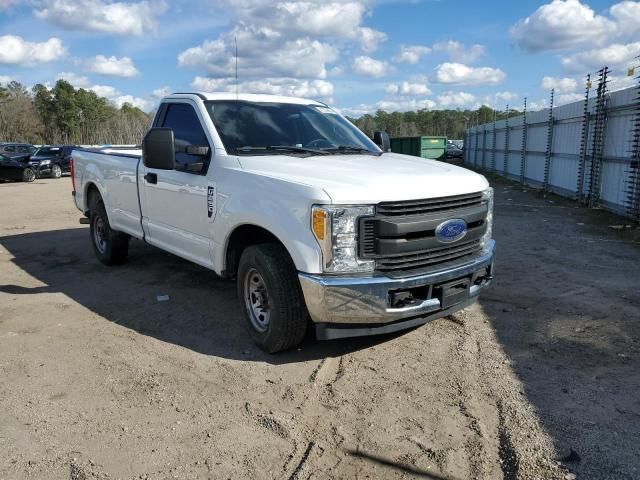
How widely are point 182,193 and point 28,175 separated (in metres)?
23.1

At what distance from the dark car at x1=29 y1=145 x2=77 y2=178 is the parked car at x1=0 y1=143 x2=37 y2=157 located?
1.05 ft

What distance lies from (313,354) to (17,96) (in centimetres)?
8506

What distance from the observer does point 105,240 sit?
746cm

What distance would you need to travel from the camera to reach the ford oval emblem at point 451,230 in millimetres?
3988

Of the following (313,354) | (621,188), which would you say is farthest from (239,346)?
(621,188)

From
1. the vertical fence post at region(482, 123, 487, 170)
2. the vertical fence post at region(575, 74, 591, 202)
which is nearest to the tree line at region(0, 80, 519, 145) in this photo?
the vertical fence post at region(482, 123, 487, 170)

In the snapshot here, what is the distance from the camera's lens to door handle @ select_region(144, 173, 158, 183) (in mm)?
5633

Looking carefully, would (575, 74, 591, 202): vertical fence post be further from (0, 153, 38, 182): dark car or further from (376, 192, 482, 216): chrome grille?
(0, 153, 38, 182): dark car

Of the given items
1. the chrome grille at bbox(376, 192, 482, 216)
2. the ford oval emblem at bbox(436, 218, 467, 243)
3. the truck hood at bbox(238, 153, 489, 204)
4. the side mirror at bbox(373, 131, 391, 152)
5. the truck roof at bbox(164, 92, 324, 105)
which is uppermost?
the truck roof at bbox(164, 92, 324, 105)

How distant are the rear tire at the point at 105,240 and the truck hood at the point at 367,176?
3465mm

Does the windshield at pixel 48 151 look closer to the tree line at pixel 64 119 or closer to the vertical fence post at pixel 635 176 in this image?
the vertical fence post at pixel 635 176

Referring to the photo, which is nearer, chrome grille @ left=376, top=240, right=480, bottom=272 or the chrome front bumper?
the chrome front bumper

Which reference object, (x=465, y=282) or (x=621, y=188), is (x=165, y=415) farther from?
(x=621, y=188)

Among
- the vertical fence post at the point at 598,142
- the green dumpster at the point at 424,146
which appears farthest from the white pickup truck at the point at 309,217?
the green dumpster at the point at 424,146
